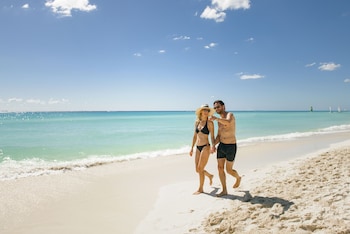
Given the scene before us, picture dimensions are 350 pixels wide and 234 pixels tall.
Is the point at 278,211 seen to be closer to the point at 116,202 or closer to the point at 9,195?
the point at 116,202

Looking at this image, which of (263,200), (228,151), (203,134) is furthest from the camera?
(203,134)

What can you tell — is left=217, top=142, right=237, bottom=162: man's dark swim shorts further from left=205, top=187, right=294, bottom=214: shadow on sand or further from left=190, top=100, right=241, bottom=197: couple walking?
left=205, top=187, right=294, bottom=214: shadow on sand

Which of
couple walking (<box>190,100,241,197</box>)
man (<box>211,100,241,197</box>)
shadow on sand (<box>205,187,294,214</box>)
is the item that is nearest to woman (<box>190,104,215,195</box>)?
couple walking (<box>190,100,241,197</box>)

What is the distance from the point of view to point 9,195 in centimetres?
594

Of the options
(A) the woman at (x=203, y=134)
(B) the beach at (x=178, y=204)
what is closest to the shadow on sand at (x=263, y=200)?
(B) the beach at (x=178, y=204)

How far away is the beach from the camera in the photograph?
3758 millimetres

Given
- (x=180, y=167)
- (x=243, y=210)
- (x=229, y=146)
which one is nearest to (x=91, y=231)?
(x=243, y=210)

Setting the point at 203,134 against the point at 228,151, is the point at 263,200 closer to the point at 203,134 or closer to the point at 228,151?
the point at 228,151

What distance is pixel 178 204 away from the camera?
5145mm

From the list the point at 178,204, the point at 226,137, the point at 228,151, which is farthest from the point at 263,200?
the point at 178,204

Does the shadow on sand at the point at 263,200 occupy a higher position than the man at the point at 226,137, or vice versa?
the man at the point at 226,137

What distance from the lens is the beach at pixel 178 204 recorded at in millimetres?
3758

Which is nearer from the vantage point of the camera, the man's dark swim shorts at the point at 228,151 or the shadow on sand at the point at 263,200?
the shadow on sand at the point at 263,200

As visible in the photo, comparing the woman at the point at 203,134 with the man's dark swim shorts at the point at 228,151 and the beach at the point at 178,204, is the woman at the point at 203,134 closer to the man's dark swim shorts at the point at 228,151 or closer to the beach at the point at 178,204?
the man's dark swim shorts at the point at 228,151
